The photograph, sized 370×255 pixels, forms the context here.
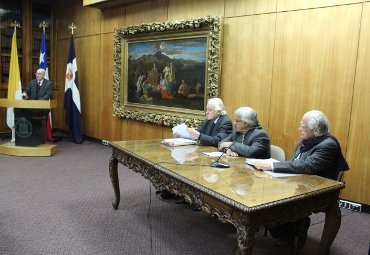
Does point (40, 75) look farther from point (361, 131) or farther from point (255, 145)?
point (361, 131)

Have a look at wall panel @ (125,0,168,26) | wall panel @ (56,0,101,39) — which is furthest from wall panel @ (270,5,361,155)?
wall panel @ (56,0,101,39)

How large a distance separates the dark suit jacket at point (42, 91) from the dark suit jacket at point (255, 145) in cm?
469

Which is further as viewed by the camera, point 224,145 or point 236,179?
point 224,145

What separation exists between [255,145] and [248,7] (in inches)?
96.1

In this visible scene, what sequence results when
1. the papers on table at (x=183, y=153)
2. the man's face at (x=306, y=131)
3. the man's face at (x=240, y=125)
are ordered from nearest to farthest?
the man's face at (x=306, y=131) → the papers on table at (x=183, y=153) → the man's face at (x=240, y=125)

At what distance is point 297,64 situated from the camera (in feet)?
13.5

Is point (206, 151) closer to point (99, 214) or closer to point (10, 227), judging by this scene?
point (99, 214)

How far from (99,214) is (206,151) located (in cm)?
131

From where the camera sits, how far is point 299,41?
4090mm

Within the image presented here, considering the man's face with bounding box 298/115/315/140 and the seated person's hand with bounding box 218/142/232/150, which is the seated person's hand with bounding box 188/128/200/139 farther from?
the man's face with bounding box 298/115/315/140

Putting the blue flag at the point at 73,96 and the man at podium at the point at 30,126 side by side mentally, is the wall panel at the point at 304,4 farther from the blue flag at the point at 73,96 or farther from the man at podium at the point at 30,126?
the blue flag at the point at 73,96

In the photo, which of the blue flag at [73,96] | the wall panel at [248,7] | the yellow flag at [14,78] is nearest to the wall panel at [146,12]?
the wall panel at [248,7]

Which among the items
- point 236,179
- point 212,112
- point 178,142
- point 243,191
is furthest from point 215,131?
point 243,191

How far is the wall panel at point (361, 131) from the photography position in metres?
3.59
